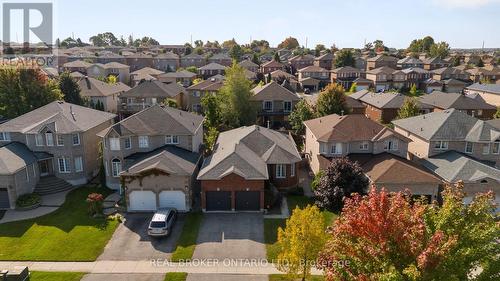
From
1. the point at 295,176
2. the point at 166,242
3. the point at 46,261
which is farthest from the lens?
the point at 295,176

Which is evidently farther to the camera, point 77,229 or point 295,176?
point 295,176

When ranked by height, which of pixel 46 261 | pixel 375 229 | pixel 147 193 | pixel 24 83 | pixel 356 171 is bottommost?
pixel 46 261

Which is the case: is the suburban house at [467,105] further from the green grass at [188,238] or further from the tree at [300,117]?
the green grass at [188,238]

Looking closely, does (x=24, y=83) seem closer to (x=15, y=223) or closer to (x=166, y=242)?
(x=15, y=223)

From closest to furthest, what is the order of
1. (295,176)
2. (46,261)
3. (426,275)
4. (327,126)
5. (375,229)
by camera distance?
(426,275)
(375,229)
(46,261)
(295,176)
(327,126)

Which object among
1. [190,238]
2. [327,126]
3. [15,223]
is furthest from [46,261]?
[327,126]

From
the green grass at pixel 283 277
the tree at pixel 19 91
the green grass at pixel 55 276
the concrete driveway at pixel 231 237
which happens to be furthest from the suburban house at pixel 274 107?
the green grass at pixel 55 276

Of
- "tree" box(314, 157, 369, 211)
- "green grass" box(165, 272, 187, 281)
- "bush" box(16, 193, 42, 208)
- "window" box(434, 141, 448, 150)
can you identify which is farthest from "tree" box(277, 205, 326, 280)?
"bush" box(16, 193, 42, 208)
